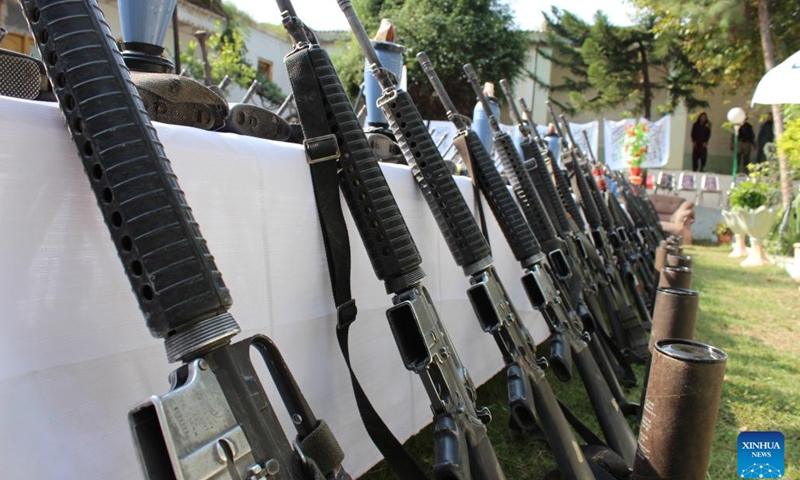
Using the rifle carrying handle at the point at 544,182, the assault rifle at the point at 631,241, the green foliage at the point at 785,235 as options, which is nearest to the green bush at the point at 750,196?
the green foliage at the point at 785,235

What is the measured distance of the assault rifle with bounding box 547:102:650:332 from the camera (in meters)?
3.33

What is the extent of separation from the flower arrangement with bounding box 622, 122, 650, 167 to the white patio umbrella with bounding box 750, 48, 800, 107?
325 inches

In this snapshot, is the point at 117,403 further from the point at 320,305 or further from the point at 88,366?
the point at 320,305

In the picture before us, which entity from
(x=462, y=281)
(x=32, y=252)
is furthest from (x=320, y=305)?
(x=462, y=281)

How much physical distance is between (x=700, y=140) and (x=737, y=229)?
9812mm

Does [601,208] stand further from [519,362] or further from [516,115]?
[519,362]

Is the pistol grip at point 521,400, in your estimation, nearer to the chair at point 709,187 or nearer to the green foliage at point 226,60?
the green foliage at point 226,60

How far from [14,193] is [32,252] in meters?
0.07

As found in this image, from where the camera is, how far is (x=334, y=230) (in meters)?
1.14

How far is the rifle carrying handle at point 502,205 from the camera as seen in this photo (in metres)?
1.85

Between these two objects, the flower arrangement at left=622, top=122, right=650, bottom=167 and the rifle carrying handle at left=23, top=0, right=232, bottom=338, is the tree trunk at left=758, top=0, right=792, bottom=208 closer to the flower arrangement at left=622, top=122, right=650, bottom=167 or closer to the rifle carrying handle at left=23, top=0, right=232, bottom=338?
the flower arrangement at left=622, top=122, right=650, bottom=167

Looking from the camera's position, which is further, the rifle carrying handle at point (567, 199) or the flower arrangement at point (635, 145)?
the flower arrangement at point (635, 145)

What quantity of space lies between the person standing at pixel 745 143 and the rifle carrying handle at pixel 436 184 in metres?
17.2

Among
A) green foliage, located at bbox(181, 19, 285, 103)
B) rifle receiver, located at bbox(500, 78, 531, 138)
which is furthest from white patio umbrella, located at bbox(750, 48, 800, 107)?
green foliage, located at bbox(181, 19, 285, 103)
